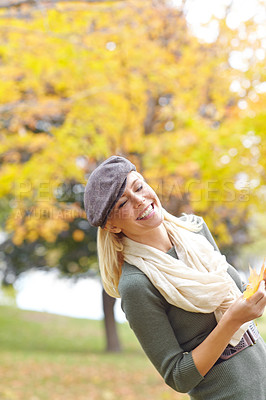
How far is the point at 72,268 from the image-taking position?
1285 cm

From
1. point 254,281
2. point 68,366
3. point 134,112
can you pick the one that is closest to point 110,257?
point 254,281

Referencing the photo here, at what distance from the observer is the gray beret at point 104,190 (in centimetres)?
171

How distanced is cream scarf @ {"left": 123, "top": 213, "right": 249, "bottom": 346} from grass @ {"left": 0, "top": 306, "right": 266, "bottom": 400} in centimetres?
591

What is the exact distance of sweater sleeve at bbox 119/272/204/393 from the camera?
5.49ft

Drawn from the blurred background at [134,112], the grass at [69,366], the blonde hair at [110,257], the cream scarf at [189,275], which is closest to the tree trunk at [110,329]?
the grass at [69,366]

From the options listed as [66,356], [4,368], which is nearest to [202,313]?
[4,368]

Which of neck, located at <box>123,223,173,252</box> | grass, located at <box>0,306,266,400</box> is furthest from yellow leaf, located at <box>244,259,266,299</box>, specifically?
grass, located at <box>0,306,266,400</box>

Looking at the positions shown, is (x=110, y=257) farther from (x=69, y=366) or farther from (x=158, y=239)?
(x=69, y=366)

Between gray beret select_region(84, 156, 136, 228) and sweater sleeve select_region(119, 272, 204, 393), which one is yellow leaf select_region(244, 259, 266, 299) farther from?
gray beret select_region(84, 156, 136, 228)

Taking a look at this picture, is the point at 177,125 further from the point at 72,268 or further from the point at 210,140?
the point at 72,268

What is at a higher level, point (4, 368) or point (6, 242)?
point (6, 242)

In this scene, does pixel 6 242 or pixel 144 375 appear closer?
pixel 144 375

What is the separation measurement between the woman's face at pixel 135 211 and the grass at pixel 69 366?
19.7 ft

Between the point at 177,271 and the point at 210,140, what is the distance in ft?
13.1
